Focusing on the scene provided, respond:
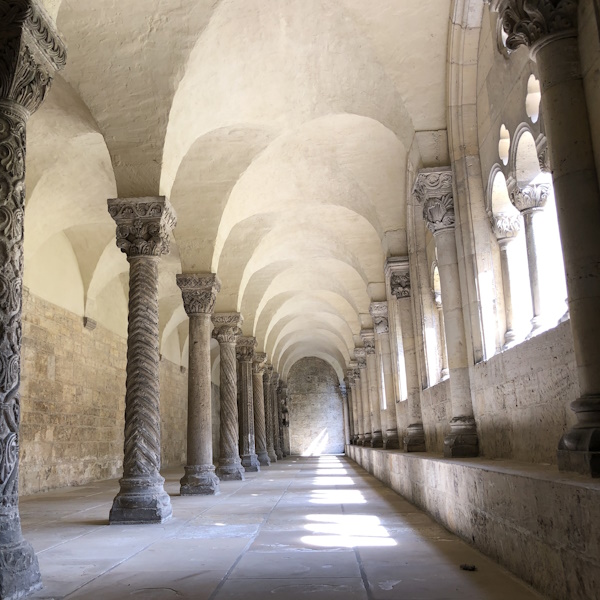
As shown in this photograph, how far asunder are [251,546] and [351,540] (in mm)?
758

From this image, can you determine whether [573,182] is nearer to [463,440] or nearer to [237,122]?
[463,440]

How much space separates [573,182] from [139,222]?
190 inches

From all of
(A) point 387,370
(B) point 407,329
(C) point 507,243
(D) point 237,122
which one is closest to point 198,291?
(D) point 237,122

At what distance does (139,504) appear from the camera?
6.16 metres

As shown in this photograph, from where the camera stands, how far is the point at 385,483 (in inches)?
402

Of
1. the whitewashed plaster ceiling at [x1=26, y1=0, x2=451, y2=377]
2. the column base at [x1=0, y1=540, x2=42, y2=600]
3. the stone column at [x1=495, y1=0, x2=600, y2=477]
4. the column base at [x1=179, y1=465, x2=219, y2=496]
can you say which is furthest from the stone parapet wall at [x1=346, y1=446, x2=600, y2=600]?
the column base at [x1=179, y1=465, x2=219, y2=496]

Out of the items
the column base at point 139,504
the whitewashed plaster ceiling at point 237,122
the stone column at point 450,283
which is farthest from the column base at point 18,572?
the stone column at point 450,283

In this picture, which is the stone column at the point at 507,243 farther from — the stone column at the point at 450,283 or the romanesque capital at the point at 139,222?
the romanesque capital at the point at 139,222

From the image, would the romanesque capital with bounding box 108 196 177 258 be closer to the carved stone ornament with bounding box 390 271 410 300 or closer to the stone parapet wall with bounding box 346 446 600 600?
the stone parapet wall with bounding box 346 446 600 600

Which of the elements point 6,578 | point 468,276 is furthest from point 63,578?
point 468,276

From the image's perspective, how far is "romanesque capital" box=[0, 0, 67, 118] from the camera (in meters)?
3.70

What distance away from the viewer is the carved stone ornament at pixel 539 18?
359cm

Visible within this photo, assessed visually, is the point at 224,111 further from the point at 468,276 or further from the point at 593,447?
the point at 593,447

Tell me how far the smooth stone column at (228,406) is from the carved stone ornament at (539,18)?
964 centimetres
